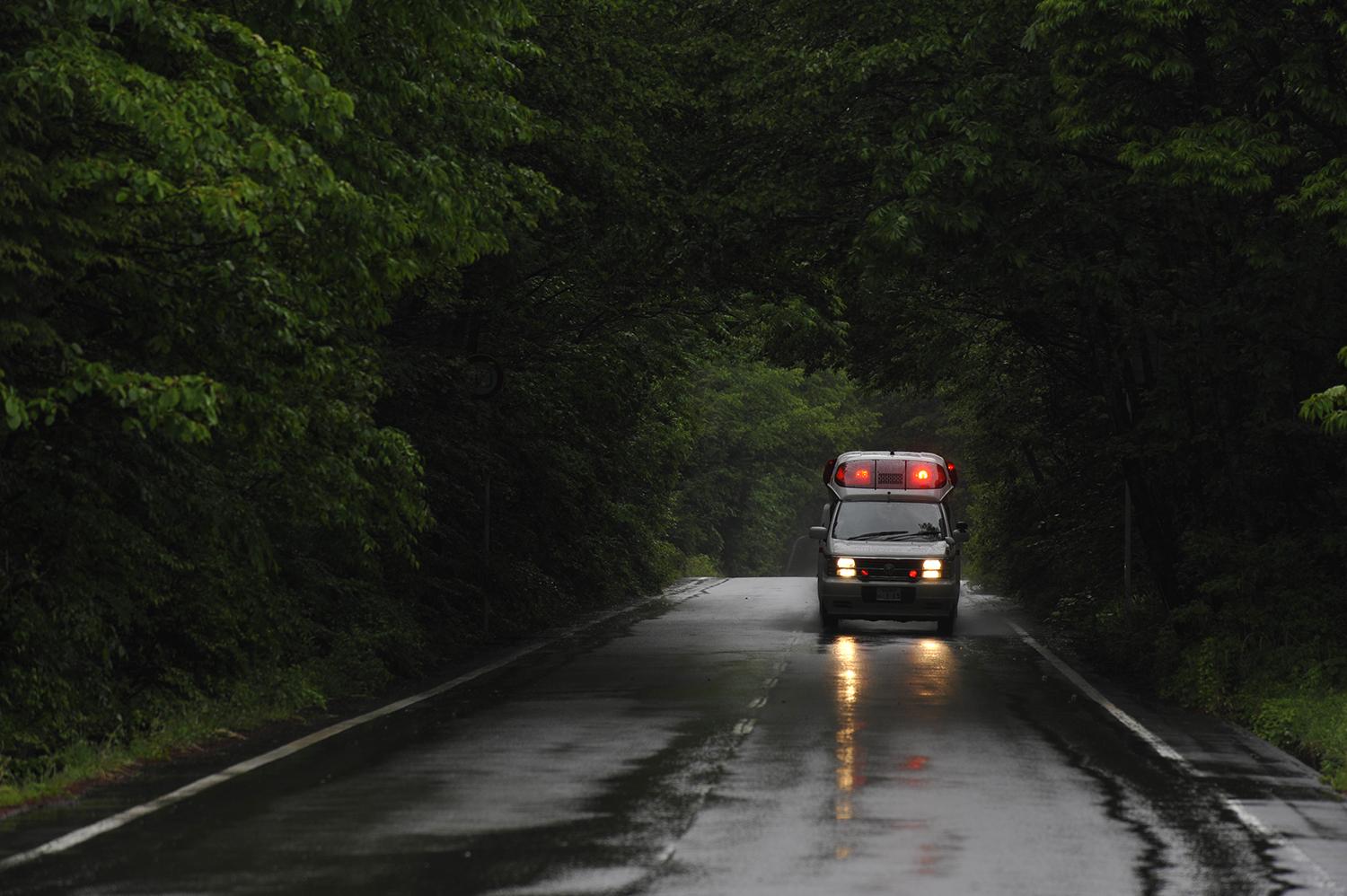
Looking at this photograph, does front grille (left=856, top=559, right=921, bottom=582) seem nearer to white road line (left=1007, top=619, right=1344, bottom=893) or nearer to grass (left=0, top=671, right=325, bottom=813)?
white road line (left=1007, top=619, right=1344, bottom=893)

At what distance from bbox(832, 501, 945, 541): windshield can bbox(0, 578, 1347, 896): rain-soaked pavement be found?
11.0 meters

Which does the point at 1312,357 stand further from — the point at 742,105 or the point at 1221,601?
the point at 742,105

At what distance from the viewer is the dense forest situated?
13617 mm

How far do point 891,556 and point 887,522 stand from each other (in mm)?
1256

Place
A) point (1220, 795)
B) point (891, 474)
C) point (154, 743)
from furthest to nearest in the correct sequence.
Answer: point (891, 474) < point (154, 743) < point (1220, 795)

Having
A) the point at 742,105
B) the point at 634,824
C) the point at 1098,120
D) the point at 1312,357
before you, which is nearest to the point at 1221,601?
the point at 1312,357

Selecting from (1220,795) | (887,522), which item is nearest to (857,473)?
(887,522)

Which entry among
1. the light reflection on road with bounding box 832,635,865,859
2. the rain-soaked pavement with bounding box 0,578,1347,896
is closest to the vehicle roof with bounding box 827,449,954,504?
the light reflection on road with bounding box 832,635,865,859

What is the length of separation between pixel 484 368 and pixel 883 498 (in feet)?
27.8

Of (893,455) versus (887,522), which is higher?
(893,455)

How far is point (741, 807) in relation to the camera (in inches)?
459

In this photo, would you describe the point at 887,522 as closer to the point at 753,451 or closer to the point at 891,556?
the point at 891,556

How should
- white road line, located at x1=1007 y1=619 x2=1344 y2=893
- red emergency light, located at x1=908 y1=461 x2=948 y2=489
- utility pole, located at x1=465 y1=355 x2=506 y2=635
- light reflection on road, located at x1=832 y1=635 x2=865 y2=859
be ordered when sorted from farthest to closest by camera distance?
red emergency light, located at x1=908 y1=461 x2=948 y2=489 < utility pole, located at x1=465 y1=355 x2=506 y2=635 < light reflection on road, located at x1=832 y1=635 x2=865 y2=859 < white road line, located at x1=1007 y1=619 x2=1344 y2=893

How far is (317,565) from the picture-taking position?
2192cm
